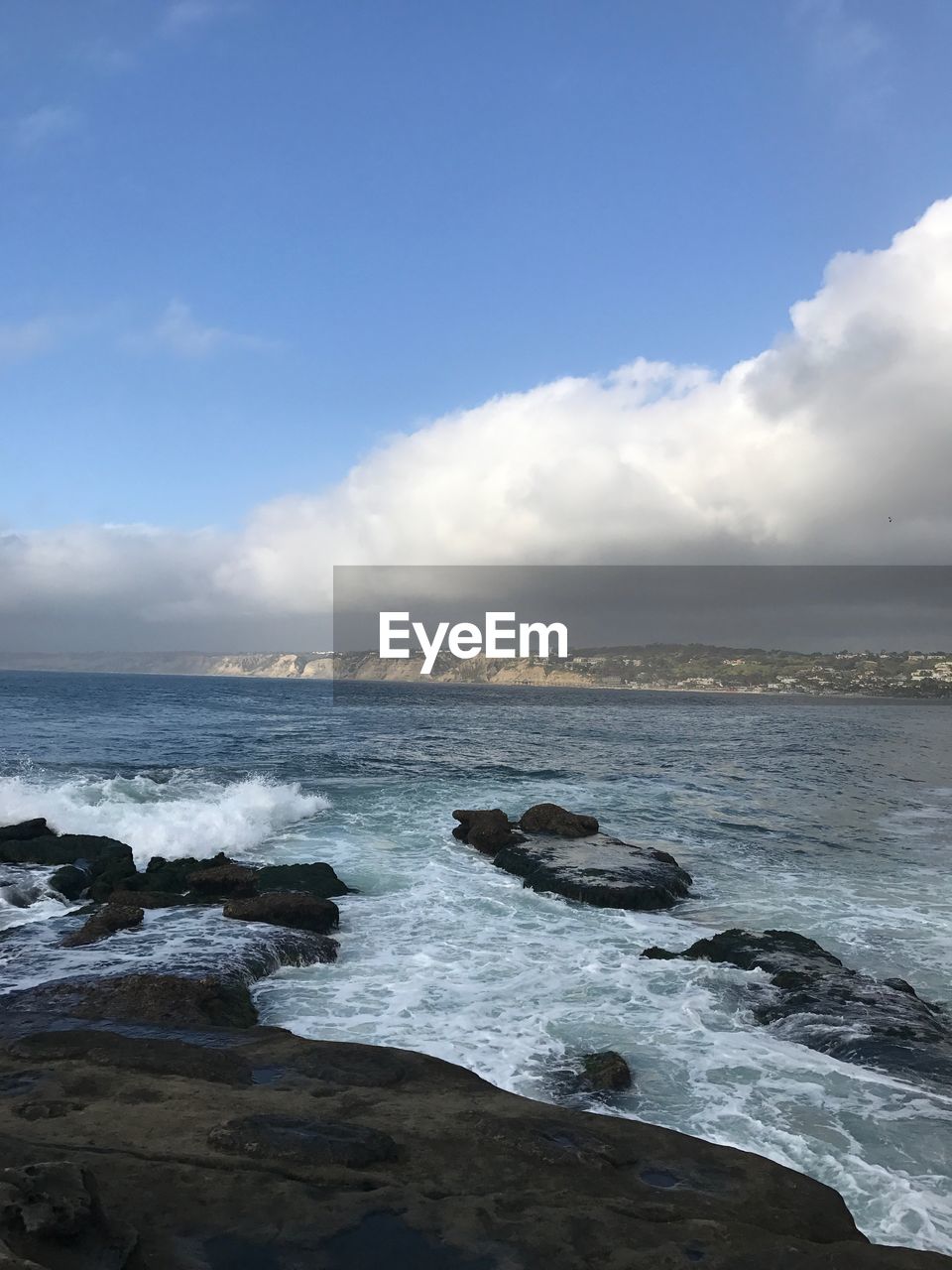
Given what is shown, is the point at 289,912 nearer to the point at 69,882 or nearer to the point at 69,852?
the point at 69,882

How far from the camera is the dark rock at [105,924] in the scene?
12766mm

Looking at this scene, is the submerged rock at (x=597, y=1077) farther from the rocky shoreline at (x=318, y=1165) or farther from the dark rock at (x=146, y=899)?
the dark rock at (x=146, y=899)

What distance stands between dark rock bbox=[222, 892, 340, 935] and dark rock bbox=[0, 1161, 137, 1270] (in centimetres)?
958

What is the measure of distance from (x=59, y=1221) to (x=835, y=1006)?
34.0ft

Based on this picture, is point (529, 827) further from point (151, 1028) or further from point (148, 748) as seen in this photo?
point (148, 748)

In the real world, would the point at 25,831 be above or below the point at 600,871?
above

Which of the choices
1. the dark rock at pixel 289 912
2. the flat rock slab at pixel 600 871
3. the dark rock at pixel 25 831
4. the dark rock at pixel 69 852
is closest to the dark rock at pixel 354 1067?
the dark rock at pixel 289 912

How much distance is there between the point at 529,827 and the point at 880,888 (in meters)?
9.49

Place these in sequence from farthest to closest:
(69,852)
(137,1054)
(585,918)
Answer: (69,852)
(585,918)
(137,1054)

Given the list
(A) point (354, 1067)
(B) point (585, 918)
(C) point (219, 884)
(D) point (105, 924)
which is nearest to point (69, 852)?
(C) point (219, 884)

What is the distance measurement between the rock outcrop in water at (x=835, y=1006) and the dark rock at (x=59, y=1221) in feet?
28.6

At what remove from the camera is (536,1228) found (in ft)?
17.5

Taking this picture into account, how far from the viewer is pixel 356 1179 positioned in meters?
5.81

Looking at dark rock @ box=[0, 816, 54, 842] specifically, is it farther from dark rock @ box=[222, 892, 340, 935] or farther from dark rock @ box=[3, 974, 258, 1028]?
dark rock @ box=[3, 974, 258, 1028]
